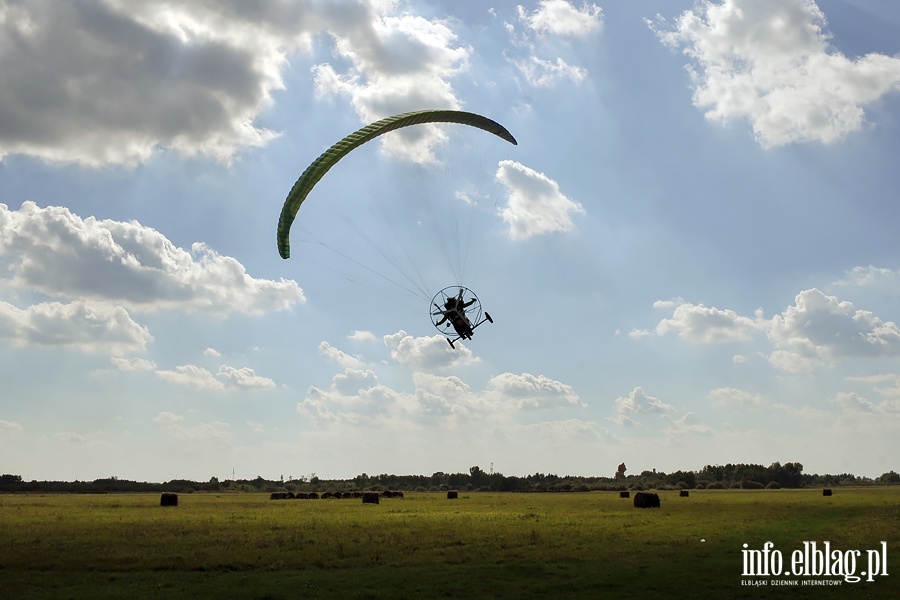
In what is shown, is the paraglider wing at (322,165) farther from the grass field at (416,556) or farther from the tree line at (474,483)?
the tree line at (474,483)

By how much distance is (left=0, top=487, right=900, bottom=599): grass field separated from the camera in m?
15.2

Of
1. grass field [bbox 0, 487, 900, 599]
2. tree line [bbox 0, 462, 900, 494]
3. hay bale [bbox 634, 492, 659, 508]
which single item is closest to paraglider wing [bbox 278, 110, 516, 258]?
grass field [bbox 0, 487, 900, 599]

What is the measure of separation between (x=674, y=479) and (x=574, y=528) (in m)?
113

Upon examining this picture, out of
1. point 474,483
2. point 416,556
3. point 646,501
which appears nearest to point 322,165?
point 416,556

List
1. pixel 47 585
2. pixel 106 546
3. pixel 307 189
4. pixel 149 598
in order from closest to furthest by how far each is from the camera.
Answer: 1. pixel 149 598
2. pixel 47 585
3. pixel 106 546
4. pixel 307 189

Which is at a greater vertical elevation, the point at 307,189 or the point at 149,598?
the point at 307,189

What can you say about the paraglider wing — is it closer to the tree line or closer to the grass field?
the grass field

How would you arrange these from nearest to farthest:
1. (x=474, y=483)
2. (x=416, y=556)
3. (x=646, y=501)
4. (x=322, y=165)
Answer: (x=416, y=556) < (x=322, y=165) < (x=646, y=501) < (x=474, y=483)

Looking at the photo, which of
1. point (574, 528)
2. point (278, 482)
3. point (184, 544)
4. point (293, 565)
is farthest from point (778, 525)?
point (278, 482)

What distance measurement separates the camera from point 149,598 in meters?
14.5

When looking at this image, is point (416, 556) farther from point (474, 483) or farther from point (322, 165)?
Result: point (474, 483)

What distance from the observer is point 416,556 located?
63.4 feet

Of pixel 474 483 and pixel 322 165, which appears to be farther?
pixel 474 483

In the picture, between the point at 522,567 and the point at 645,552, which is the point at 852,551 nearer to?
the point at 645,552
